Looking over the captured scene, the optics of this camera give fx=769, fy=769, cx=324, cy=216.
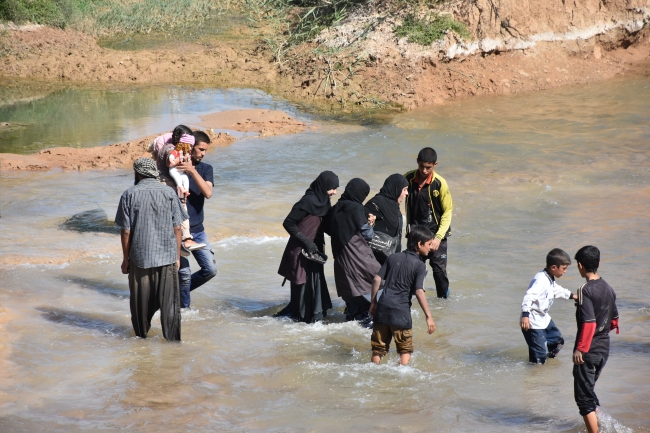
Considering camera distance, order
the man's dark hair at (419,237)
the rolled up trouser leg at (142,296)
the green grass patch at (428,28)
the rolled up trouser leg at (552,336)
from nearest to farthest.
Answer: the man's dark hair at (419,237), the rolled up trouser leg at (142,296), the rolled up trouser leg at (552,336), the green grass patch at (428,28)

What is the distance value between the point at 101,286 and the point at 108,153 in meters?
6.22

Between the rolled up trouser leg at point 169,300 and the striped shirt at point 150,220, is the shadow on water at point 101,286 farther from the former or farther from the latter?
the striped shirt at point 150,220

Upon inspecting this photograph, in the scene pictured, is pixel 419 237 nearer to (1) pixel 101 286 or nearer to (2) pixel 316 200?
(2) pixel 316 200

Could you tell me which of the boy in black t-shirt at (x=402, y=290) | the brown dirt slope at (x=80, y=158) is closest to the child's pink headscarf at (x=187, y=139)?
the boy in black t-shirt at (x=402, y=290)

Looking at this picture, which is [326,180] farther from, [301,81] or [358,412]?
[301,81]

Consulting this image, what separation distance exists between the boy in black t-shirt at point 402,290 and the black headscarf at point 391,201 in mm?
1038

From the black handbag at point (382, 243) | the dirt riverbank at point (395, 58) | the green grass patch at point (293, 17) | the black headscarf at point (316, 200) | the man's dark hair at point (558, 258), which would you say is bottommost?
the black handbag at point (382, 243)

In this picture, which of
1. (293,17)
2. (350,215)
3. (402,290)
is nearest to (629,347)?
(402,290)

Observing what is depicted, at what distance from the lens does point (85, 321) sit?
6852 mm

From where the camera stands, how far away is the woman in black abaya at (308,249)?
679 centimetres

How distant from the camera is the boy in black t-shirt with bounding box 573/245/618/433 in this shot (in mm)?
4957

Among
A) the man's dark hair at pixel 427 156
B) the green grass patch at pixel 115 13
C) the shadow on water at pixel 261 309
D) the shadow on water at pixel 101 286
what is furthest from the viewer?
the green grass patch at pixel 115 13

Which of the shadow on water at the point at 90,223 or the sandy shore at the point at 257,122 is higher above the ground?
the sandy shore at the point at 257,122

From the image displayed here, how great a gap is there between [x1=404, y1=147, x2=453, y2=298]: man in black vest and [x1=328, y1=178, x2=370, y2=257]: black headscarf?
96cm
